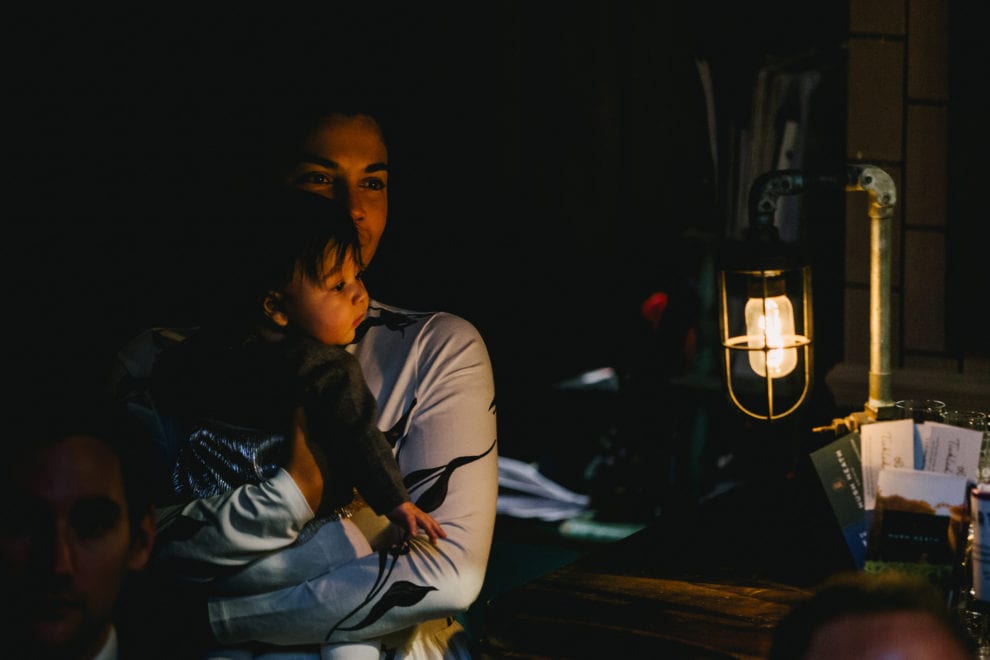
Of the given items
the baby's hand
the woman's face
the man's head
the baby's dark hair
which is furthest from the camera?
the woman's face

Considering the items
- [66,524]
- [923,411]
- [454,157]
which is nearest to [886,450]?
[923,411]

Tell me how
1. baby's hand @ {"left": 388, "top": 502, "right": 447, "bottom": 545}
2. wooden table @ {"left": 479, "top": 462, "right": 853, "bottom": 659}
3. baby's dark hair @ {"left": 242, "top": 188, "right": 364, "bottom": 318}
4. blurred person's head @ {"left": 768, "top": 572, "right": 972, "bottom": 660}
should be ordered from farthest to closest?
1. baby's dark hair @ {"left": 242, "top": 188, "right": 364, "bottom": 318}
2. baby's hand @ {"left": 388, "top": 502, "right": 447, "bottom": 545}
3. wooden table @ {"left": 479, "top": 462, "right": 853, "bottom": 659}
4. blurred person's head @ {"left": 768, "top": 572, "right": 972, "bottom": 660}

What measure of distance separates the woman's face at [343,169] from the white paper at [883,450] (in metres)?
1.25

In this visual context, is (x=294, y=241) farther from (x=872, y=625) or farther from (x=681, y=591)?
(x=872, y=625)

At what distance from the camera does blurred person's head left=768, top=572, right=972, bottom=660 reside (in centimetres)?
143

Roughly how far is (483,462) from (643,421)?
149 inches

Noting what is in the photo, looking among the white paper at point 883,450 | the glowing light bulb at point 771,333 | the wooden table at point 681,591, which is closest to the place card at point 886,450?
the white paper at point 883,450

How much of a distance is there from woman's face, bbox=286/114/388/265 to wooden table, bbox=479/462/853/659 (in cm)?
94

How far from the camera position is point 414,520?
2305mm

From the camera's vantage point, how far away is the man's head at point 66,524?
178 cm

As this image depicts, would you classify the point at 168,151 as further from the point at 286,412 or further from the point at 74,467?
the point at 74,467

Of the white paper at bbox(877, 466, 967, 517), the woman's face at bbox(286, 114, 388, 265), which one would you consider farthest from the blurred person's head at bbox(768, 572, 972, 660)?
the woman's face at bbox(286, 114, 388, 265)

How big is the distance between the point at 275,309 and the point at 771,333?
47.5 inches

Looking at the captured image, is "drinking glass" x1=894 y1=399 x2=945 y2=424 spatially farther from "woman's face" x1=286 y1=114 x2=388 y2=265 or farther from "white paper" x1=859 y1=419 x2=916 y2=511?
"woman's face" x1=286 y1=114 x2=388 y2=265
